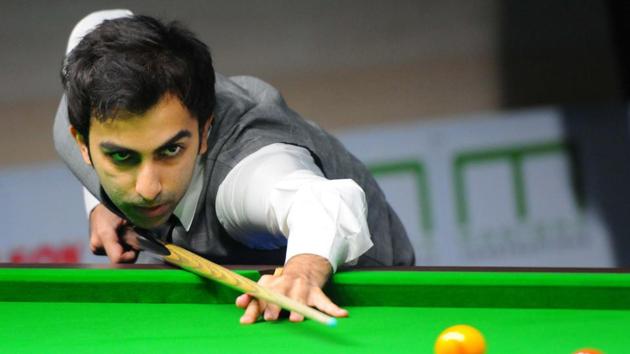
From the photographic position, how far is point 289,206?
2359 millimetres

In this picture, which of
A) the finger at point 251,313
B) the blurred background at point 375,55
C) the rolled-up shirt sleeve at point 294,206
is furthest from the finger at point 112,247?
the blurred background at point 375,55

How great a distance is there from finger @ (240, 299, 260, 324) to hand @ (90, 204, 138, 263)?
1025mm

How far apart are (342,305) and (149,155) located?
69 cm

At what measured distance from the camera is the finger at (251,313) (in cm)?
192

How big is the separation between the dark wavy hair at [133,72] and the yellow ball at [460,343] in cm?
119

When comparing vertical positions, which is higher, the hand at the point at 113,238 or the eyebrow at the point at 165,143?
the eyebrow at the point at 165,143

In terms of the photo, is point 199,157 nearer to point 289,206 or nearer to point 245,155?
point 245,155

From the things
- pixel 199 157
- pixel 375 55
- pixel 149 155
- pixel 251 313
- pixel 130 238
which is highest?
pixel 375 55

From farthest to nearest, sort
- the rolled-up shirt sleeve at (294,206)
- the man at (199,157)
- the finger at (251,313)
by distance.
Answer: the man at (199,157) < the rolled-up shirt sleeve at (294,206) < the finger at (251,313)

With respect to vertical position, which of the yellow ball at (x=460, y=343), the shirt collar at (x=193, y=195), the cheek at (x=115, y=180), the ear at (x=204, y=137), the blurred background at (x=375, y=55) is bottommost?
the yellow ball at (x=460, y=343)

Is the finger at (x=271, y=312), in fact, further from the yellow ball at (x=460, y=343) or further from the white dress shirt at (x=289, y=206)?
the yellow ball at (x=460, y=343)

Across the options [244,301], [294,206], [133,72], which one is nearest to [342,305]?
[244,301]

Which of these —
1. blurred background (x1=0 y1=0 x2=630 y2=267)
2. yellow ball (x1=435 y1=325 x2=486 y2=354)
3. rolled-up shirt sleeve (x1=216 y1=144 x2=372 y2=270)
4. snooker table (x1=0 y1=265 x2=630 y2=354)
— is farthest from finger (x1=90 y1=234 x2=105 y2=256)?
blurred background (x1=0 y1=0 x2=630 y2=267)

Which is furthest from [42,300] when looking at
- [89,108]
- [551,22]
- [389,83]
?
[551,22]
